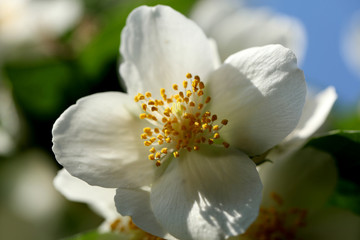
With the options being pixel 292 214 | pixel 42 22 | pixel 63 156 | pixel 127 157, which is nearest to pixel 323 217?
pixel 292 214

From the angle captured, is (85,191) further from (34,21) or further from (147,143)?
(34,21)

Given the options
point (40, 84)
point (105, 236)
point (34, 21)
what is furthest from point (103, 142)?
point (34, 21)

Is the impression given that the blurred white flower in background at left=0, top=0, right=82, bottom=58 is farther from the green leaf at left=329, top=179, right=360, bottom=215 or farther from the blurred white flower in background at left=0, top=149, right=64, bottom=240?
the green leaf at left=329, top=179, right=360, bottom=215

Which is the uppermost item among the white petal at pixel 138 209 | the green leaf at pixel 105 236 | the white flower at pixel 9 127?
the white petal at pixel 138 209

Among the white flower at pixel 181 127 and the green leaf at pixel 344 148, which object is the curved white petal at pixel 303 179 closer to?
the green leaf at pixel 344 148

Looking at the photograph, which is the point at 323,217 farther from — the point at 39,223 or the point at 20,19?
the point at 20,19

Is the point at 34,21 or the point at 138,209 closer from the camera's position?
the point at 138,209

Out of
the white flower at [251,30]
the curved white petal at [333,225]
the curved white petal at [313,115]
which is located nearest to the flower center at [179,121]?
the curved white petal at [313,115]
